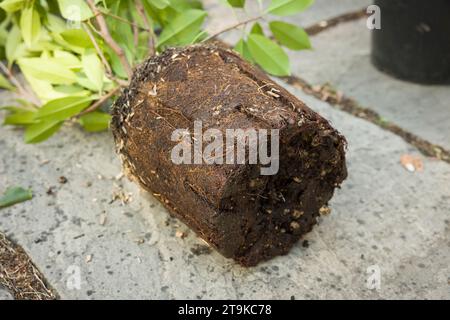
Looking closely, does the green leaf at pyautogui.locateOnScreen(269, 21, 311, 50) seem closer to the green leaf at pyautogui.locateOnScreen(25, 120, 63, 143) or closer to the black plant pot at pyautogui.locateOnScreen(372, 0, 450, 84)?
the black plant pot at pyautogui.locateOnScreen(372, 0, 450, 84)

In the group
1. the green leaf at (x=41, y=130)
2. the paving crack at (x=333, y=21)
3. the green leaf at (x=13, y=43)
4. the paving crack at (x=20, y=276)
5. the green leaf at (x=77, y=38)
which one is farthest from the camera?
the paving crack at (x=333, y=21)

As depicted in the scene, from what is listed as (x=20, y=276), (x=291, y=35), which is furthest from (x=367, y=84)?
(x=20, y=276)

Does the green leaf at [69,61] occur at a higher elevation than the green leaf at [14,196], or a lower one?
higher

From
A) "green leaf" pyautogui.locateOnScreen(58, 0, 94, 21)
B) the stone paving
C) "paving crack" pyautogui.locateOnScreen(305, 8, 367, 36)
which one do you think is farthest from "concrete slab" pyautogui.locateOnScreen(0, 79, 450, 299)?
"paving crack" pyautogui.locateOnScreen(305, 8, 367, 36)

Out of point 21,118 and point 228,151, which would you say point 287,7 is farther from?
point 21,118

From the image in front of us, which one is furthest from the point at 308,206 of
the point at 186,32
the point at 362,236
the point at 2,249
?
the point at 2,249

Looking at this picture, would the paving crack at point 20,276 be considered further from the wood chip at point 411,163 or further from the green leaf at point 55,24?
the wood chip at point 411,163

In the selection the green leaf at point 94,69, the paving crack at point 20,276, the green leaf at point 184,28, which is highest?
the green leaf at point 184,28

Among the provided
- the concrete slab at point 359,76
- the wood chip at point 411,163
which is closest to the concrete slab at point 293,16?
the concrete slab at point 359,76
